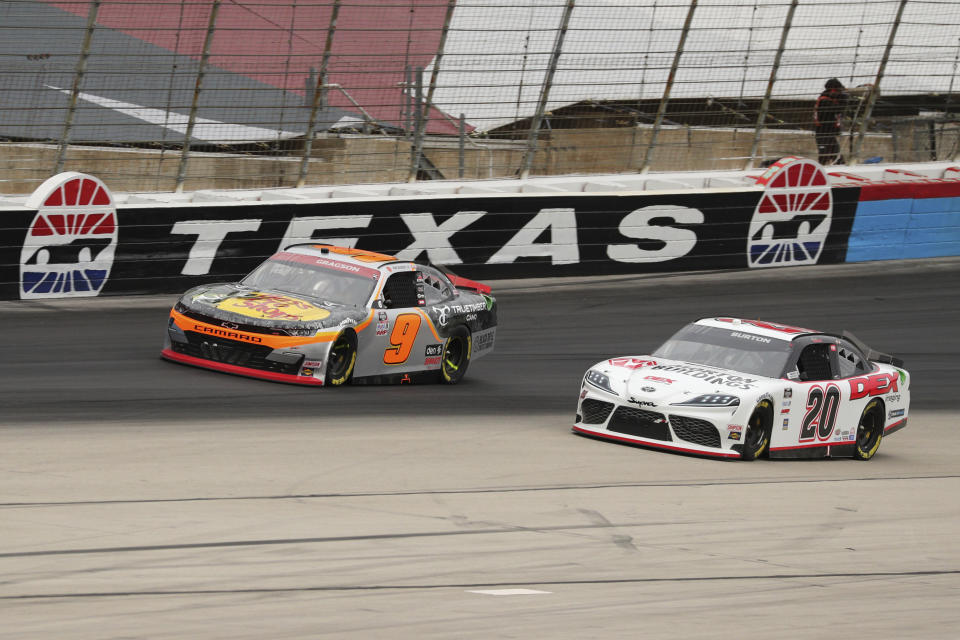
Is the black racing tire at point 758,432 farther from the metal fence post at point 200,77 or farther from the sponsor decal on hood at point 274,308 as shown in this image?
the metal fence post at point 200,77

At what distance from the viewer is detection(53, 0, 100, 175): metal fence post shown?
16.7m

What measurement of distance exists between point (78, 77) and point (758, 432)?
9347mm

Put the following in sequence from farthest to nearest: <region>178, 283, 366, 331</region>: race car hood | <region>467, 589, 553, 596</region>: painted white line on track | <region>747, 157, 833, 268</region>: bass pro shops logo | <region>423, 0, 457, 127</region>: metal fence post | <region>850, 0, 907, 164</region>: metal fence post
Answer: <region>850, 0, 907, 164</region>: metal fence post, <region>747, 157, 833, 268</region>: bass pro shops logo, <region>423, 0, 457, 127</region>: metal fence post, <region>178, 283, 366, 331</region>: race car hood, <region>467, 589, 553, 596</region>: painted white line on track

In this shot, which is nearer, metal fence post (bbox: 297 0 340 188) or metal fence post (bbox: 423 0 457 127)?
metal fence post (bbox: 297 0 340 188)

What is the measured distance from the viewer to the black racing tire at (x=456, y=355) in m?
14.0

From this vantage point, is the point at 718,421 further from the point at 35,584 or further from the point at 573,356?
Answer: the point at 35,584

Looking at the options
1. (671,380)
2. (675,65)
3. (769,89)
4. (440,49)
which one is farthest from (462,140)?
(671,380)

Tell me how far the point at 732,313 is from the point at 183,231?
673cm

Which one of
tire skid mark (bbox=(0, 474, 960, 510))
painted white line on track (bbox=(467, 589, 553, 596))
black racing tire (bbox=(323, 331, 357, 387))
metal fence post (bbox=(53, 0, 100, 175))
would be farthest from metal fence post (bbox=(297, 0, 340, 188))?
painted white line on track (bbox=(467, 589, 553, 596))

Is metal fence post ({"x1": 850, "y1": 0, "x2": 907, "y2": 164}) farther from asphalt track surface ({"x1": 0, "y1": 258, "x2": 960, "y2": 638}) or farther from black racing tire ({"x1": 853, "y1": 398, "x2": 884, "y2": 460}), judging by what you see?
black racing tire ({"x1": 853, "y1": 398, "x2": 884, "y2": 460})

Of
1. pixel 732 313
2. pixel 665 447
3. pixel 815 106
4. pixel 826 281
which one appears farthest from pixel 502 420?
pixel 815 106

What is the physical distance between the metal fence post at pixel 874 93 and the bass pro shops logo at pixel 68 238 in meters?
12.1

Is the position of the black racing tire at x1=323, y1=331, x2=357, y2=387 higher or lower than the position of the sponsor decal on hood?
lower

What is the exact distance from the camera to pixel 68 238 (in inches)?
642
